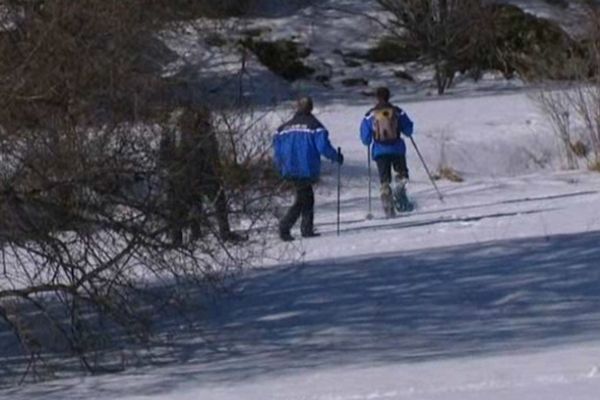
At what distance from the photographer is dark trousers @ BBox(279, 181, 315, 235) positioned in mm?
19922

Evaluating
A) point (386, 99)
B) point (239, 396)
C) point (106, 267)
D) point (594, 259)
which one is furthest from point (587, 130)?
point (239, 396)

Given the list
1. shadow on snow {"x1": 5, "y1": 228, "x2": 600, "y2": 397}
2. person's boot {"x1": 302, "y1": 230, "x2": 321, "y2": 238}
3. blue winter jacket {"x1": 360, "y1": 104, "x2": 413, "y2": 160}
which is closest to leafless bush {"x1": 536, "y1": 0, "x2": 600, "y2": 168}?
blue winter jacket {"x1": 360, "y1": 104, "x2": 413, "y2": 160}

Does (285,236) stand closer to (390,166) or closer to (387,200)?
(387,200)

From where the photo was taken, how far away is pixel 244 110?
1541 cm

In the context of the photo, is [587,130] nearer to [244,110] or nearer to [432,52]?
[432,52]

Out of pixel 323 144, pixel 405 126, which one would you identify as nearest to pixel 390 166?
pixel 405 126

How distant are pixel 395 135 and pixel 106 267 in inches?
386

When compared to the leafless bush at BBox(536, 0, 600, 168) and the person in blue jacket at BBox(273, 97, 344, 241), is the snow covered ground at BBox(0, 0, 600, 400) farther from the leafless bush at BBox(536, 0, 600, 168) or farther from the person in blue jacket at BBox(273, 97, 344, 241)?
the leafless bush at BBox(536, 0, 600, 168)

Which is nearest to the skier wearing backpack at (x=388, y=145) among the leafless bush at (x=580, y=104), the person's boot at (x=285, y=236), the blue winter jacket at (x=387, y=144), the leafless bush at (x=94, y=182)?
the blue winter jacket at (x=387, y=144)

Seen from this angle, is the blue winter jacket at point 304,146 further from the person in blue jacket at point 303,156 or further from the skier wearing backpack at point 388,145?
the skier wearing backpack at point 388,145

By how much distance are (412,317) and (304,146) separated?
19.3 feet

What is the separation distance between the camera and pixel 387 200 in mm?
23203

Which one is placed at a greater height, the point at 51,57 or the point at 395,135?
the point at 51,57

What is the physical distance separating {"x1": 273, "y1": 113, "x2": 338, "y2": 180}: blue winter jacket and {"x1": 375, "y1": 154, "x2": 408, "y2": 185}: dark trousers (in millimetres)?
2019
